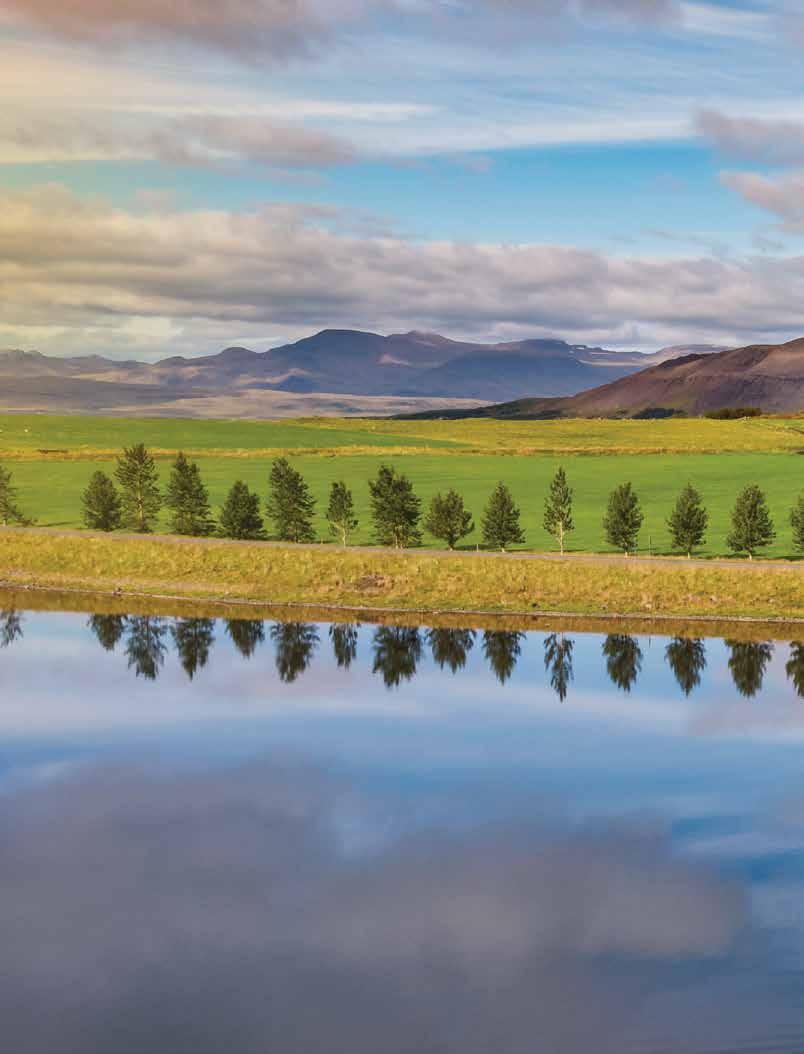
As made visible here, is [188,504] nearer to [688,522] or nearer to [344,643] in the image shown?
[344,643]

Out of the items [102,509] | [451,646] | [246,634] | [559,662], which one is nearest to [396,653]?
[451,646]

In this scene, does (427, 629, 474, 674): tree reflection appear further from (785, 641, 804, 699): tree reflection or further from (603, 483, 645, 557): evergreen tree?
(603, 483, 645, 557): evergreen tree

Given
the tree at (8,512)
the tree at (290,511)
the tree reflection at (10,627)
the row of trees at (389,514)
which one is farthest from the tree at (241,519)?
the tree reflection at (10,627)

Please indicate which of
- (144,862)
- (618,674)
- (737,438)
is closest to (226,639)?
(618,674)

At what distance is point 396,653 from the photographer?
71438mm

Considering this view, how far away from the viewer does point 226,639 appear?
2960 inches

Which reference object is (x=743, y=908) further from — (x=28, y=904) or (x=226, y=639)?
(x=226, y=639)

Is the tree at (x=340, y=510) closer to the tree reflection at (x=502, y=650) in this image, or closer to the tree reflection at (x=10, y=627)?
the tree reflection at (x=502, y=650)

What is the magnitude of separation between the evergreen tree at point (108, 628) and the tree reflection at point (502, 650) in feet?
74.1

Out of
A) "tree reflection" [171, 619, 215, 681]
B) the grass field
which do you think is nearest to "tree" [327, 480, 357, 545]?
the grass field

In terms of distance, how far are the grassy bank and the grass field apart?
997 centimetres

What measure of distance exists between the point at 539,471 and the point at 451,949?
4736 inches

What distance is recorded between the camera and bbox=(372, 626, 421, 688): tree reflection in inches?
2587

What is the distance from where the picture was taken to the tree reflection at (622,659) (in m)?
64.3
